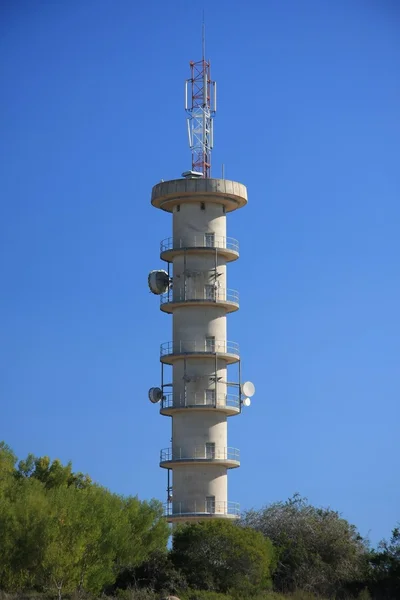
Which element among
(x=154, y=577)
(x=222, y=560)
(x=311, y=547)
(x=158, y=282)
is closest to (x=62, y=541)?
(x=154, y=577)

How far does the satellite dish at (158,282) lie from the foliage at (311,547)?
12.9 m

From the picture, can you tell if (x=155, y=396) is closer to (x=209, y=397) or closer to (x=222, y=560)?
(x=209, y=397)

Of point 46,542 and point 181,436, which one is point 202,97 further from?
point 46,542

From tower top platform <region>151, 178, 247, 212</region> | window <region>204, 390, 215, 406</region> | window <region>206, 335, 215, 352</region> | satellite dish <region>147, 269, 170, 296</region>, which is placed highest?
tower top platform <region>151, 178, 247, 212</region>

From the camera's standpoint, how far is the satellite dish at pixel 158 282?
229 ft

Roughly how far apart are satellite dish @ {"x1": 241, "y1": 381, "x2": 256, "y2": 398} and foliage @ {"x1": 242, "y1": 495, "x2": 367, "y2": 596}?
648cm

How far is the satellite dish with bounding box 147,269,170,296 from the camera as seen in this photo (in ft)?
229

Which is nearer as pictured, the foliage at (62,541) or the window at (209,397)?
the foliage at (62,541)

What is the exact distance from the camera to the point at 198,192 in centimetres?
6938

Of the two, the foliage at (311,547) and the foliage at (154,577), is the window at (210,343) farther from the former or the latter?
the foliage at (154,577)

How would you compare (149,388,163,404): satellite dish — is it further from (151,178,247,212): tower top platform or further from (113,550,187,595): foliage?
(113,550,187,595): foliage

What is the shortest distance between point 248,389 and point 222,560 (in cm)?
1448

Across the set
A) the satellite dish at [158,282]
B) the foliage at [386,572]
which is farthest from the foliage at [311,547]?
the satellite dish at [158,282]

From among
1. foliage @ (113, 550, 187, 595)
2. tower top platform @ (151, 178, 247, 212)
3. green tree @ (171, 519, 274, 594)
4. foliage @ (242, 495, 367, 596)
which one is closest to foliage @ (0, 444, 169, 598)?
foliage @ (113, 550, 187, 595)
